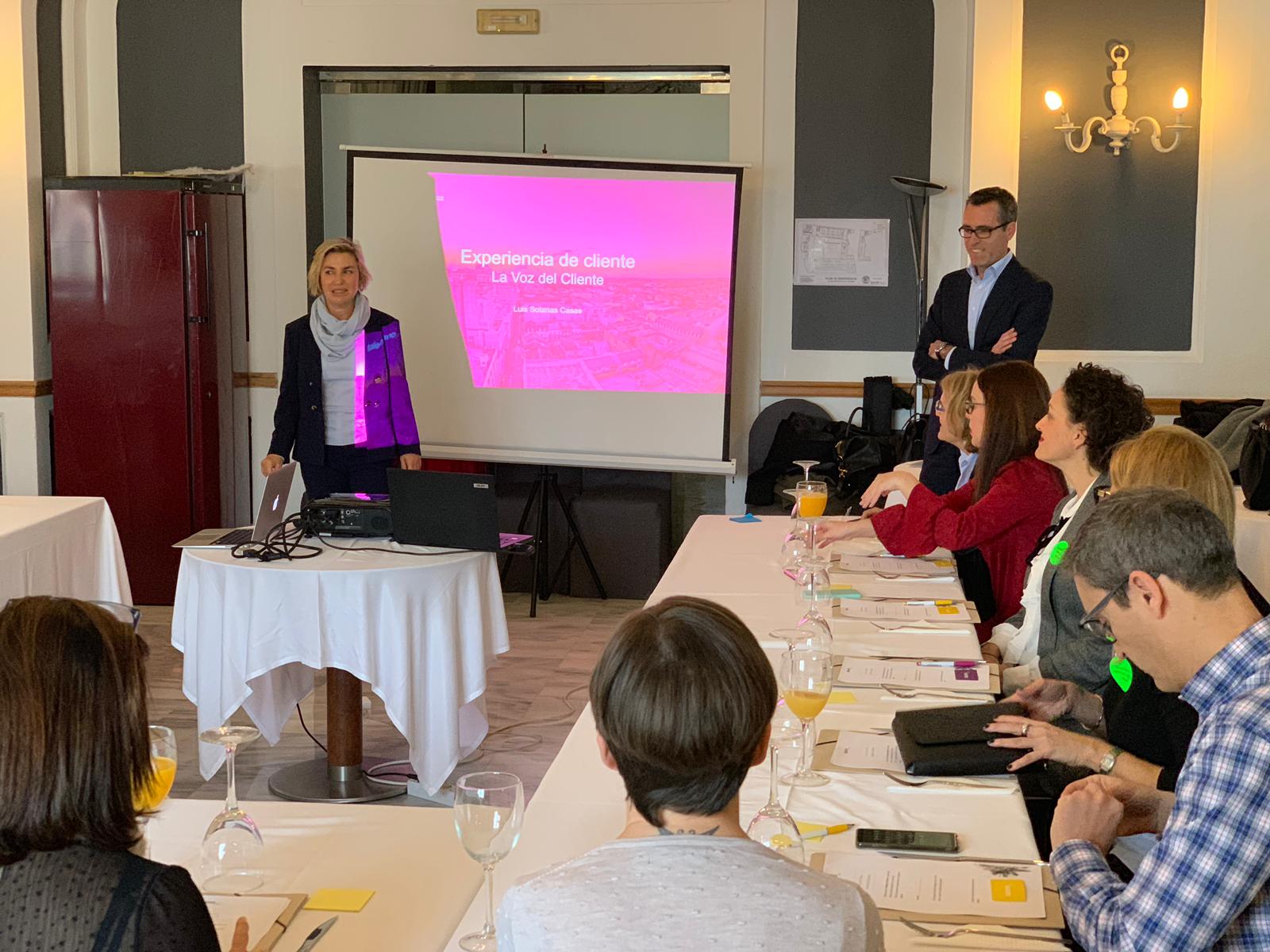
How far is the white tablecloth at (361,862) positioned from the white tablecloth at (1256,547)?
9.93ft

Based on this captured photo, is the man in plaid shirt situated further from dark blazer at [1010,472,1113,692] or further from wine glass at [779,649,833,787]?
dark blazer at [1010,472,1113,692]

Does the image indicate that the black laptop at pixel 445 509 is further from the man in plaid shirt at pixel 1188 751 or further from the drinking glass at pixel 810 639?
the man in plaid shirt at pixel 1188 751

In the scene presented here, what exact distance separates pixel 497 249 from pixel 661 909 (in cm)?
563

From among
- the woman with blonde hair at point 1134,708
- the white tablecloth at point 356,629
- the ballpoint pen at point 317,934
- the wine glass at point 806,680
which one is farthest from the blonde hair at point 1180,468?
the white tablecloth at point 356,629

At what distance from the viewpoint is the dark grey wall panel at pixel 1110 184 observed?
5.93m

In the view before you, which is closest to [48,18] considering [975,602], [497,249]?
[497,249]

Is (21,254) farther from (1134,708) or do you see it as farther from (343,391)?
(1134,708)

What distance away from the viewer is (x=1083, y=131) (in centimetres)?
602

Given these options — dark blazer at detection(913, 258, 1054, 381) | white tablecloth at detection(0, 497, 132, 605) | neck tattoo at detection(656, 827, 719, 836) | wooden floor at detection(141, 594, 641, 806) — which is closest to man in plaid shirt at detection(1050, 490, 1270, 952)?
neck tattoo at detection(656, 827, 719, 836)

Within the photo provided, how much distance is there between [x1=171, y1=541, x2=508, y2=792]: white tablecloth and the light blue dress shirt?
7.64 feet

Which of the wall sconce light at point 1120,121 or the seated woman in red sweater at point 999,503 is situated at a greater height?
the wall sconce light at point 1120,121

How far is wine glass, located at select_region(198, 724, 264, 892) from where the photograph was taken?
1.65 m

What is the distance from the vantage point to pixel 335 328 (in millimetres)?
4746

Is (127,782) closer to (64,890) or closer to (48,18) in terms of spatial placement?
(64,890)
